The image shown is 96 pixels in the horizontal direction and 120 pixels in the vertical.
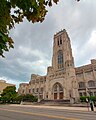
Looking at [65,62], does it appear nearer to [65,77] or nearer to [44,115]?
[65,77]

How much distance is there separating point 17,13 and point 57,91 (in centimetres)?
5624

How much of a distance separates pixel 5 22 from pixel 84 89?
51553mm

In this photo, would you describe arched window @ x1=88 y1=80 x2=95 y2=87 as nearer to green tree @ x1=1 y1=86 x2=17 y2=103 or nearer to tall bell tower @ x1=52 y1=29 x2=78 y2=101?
tall bell tower @ x1=52 y1=29 x2=78 y2=101

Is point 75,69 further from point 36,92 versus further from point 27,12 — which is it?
point 27,12

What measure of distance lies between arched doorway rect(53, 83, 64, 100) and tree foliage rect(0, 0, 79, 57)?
5432 centimetres

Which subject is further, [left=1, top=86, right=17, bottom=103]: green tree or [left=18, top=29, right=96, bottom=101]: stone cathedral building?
[left=1, top=86, right=17, bottom=103]: green tree

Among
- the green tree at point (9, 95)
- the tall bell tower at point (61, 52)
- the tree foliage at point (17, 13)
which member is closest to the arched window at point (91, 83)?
the tall bell tower at point (61, 52)

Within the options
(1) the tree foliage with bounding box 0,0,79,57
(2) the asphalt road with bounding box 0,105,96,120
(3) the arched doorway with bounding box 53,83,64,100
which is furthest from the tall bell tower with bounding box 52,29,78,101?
(1) the tree foliage with bounding box 0,0,79,57

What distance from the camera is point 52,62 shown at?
66.9m

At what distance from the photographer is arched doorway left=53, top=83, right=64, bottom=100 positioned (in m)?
55.8

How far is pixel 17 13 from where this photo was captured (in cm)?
310

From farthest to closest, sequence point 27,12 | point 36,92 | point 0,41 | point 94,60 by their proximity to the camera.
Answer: point 36,92, point 94,60, point 0,41, point 27,12

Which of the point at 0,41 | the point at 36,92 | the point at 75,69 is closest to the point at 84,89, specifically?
the point at 75,69

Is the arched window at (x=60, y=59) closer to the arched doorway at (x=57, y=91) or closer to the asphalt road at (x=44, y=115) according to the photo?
the arched doorway at (x=57, y=91)
